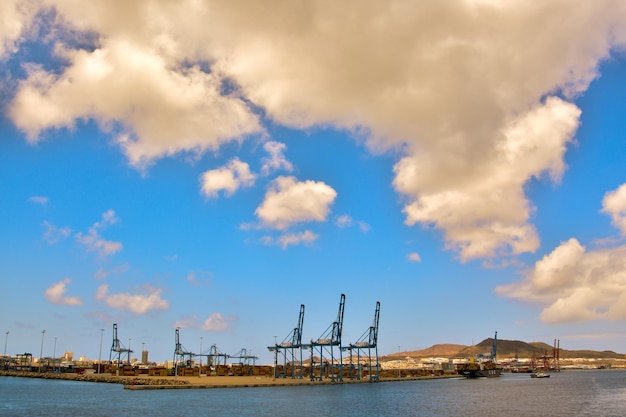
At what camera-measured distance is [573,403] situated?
9944 centimetres

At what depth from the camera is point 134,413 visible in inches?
3027

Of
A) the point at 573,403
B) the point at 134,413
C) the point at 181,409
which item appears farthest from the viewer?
the point at 573,403

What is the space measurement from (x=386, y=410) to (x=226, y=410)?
2563 centimetres

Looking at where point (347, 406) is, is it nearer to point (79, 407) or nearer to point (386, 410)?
point (386, 410)

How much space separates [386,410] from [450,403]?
21.2 m

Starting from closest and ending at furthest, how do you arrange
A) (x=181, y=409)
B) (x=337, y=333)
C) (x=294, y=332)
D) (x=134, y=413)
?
(x=134, y=413), (x=181, y=409), (x=337, y=333), (x=294, y=332)

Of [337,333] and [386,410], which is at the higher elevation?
[337,333]

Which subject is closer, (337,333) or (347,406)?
(347,406)

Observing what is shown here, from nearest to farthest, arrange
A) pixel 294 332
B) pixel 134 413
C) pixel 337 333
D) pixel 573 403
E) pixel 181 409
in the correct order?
pixel 134 413 → pixel 181 409 → pixel 573 403 → pixel 337 333 → pixel 294 332

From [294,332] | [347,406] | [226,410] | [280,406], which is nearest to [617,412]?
[347,406]

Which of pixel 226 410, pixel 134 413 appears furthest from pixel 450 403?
pixel 134 413

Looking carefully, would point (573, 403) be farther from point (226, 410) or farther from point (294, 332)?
point (294, 332)

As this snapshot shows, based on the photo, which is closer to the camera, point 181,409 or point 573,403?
point 181,409

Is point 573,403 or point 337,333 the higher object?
point 337,333
